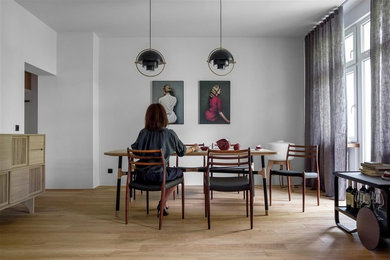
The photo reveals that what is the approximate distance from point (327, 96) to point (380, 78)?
1.28 m

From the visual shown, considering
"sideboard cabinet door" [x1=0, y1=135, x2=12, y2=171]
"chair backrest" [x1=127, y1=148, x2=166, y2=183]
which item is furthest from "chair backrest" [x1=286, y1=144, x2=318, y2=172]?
"sideboard cabinet door" [x1=0, y1=135, x2=12, y2=171]

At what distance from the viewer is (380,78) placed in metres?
3.04

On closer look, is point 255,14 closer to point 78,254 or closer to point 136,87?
point 136,87

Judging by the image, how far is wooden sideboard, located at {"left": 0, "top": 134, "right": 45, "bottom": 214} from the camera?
2.83 metres

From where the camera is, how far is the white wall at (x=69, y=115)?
16.1 ft

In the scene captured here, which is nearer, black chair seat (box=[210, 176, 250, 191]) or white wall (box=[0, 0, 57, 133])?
black chair seat (box=[210, 176, 250, 191])

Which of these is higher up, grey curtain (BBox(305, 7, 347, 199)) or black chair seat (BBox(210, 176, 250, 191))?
grey curtain (BBox(305, 7, 347, 199))

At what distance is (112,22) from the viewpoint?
179 inches

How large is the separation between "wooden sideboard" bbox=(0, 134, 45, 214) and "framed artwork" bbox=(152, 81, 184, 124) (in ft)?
7.38

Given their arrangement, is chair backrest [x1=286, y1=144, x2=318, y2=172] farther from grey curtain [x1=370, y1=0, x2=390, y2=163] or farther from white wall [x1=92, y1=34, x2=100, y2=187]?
white wall [x1=92, y1=34, x2=100, y2=187]

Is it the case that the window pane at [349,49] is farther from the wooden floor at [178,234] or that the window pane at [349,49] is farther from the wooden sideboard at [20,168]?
the wooden sideboard at [20,168]

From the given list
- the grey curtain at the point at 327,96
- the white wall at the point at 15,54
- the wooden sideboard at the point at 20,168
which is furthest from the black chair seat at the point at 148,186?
the grey curtain at the point at 327,96

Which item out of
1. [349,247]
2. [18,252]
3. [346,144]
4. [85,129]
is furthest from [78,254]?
[346,144]

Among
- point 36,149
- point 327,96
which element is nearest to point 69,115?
point 36,149
